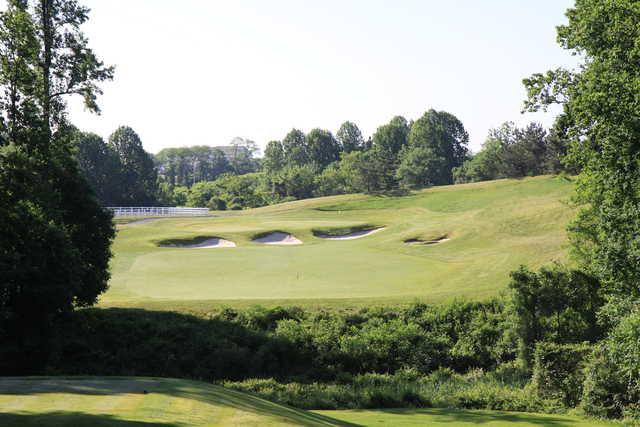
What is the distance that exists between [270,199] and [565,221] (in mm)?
84311

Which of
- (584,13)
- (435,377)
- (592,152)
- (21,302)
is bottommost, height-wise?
(435,377)

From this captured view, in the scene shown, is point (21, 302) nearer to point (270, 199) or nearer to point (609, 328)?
point (609, 328)

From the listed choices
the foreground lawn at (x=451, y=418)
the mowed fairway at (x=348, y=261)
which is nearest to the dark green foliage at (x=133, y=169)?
the mowed fairway at (x=348, y=261)

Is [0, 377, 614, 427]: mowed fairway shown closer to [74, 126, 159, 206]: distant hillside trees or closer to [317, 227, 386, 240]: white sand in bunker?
[317, 227, 386, 240]: white sand in bunker

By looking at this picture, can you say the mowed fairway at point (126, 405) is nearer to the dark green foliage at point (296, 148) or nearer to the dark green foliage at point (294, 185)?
the dark green foliage at point (294, 185)

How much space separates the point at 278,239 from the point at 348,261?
17057mm

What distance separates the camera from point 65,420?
9.70m

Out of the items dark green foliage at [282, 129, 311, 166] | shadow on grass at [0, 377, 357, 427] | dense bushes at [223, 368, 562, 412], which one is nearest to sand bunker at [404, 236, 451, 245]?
dense bushes at [223, 368, 562, 412]

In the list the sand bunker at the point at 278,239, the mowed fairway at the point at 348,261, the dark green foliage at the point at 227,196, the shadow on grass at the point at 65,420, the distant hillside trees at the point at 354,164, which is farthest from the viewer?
the dark green foliage at the point at 227,196

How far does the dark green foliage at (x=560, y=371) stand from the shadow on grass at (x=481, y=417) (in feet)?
8.05

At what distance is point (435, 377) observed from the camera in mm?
25969

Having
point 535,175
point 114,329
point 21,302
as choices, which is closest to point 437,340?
point 114,329

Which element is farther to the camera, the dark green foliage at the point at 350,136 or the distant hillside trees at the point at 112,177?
the dark green foliage at the point at 350,136

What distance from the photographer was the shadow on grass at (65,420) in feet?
31.0
